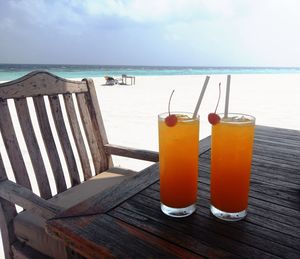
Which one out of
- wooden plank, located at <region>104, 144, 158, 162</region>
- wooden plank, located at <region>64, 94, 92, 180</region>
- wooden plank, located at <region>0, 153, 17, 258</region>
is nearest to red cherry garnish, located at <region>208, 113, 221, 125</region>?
wooden plank, located at <region>104, 144, 158, 162</region>

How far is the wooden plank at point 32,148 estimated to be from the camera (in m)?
1.44

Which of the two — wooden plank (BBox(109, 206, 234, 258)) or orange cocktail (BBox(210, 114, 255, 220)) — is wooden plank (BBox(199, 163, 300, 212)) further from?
wooden plank (BBox(109, 206, 234, 258))

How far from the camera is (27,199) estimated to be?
1.02 meters

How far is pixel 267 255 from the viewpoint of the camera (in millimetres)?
595

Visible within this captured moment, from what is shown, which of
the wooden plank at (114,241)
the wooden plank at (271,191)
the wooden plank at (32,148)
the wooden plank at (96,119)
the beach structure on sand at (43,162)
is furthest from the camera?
the wooden plank at (96,119)

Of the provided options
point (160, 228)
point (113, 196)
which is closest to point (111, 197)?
point (113, 196)

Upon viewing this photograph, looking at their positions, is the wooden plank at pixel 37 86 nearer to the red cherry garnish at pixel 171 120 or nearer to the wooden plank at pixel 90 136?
the wooden plank at pixel 90 136

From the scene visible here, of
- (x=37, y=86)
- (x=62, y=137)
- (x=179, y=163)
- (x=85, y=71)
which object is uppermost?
(x=37, y=86)

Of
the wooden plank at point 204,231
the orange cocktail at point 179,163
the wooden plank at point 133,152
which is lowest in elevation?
the wooden plank at point 133,152

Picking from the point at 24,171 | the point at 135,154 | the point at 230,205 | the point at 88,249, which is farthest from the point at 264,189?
the point at 24,171

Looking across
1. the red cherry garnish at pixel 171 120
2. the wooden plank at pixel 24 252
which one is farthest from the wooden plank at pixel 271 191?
the wooden plank at pixel 24 252

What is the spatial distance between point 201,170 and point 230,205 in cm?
37

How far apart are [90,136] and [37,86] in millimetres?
475

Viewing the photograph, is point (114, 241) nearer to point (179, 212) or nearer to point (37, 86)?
point (179, 212)
